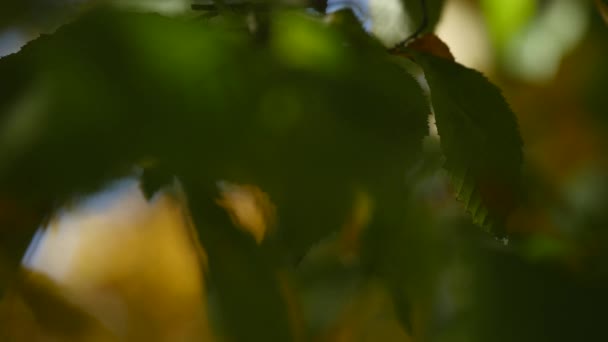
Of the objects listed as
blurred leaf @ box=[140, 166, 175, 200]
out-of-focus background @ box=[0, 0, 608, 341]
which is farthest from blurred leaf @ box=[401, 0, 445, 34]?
blurred leaf @ box=[140, 166, 175, 200]

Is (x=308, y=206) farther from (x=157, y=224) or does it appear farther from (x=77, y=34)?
(x=157, y=224)

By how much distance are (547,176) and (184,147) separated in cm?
40

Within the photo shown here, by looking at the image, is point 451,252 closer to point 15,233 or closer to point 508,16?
point 508,16

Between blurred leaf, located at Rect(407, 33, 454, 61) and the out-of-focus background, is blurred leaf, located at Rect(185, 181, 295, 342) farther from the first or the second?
blurred leaf, located at Rect(407, 33, 454, 61)

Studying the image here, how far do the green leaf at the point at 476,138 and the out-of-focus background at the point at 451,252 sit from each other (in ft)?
0.20

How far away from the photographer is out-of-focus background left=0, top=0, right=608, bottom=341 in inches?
11.4

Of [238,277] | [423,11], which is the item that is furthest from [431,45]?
[238,277]

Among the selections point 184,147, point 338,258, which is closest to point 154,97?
point 184,147

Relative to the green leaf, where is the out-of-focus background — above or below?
below

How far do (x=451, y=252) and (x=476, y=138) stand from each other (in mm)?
220

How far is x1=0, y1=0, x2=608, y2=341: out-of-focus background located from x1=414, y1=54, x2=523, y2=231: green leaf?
0.06 metres

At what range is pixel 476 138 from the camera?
207mm

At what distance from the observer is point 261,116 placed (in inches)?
5.6

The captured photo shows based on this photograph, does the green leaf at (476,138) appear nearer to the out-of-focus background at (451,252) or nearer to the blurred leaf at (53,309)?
the out-of-focus background at (451,252)
